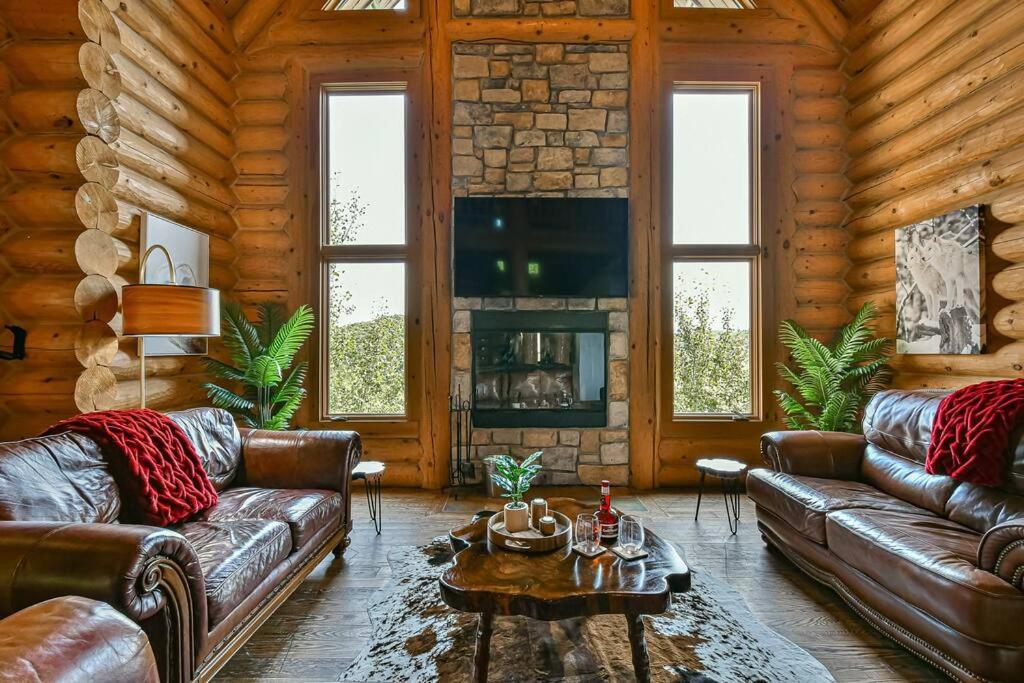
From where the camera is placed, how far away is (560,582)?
1.66 meters

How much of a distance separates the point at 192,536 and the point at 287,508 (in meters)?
0.45

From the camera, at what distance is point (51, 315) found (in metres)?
2.65

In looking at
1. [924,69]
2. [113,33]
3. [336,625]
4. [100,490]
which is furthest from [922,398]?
[113,33]

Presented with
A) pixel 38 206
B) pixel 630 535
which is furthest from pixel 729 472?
pixel 38 206

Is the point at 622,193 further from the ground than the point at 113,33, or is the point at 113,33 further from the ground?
the point at 113,33

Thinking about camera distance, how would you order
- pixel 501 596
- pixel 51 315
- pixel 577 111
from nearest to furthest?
pixel 501 596 → pixel 51 315 → pixel 577 111

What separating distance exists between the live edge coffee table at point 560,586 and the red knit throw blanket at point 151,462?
49.7 inches

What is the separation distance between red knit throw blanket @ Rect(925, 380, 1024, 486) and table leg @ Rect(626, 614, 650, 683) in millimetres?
1685

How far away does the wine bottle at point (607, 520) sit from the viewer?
2018 mm

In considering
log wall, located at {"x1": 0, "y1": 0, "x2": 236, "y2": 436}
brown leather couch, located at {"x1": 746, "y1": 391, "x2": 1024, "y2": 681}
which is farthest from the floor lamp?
brown leather couch, located at {"x1": 746, "y1": 391, "x2": 1024, "y2": 681}

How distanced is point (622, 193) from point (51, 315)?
4.01m

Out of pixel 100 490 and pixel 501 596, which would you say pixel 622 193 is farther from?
pixel 100 490

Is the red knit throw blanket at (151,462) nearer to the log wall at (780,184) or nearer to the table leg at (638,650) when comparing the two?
the table leg at (638,650)

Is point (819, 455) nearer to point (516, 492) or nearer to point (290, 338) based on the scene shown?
point (516, 492)
